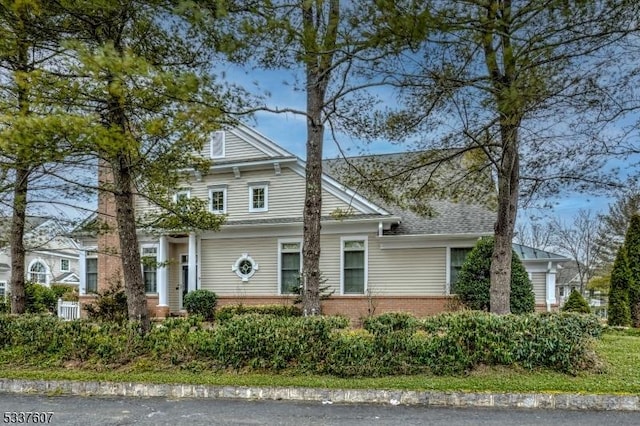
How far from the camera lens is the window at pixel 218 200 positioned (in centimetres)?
1697

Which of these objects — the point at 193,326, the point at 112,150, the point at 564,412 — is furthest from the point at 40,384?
the point at 564,412

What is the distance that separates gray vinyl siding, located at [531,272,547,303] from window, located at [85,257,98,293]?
1502 centimetres

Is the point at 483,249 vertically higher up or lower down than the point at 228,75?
lower down

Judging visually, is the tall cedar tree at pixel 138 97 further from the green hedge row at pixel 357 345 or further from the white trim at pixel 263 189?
the white trim at pixel 263 189

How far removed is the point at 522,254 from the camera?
1504 centimetres

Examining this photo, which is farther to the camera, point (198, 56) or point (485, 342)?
point (198, 56)

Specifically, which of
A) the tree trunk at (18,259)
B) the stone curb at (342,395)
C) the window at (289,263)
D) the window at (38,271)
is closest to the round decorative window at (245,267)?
the window at (289,263)

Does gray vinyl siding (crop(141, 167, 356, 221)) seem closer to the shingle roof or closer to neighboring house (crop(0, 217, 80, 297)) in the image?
neighboring house (crop(0, 217, 80, 297))

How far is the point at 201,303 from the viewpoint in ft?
51.8

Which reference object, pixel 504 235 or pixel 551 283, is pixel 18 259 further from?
pixel 551 283

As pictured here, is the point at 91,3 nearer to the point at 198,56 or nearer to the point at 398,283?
the point at 198,56

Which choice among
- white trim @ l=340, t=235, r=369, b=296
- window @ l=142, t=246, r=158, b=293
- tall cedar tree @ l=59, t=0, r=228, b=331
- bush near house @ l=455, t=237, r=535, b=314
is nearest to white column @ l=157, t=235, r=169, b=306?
window @ l=142, t=246, r=158, b=293

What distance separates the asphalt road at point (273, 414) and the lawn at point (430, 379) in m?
0.29

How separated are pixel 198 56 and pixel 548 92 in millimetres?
5288
